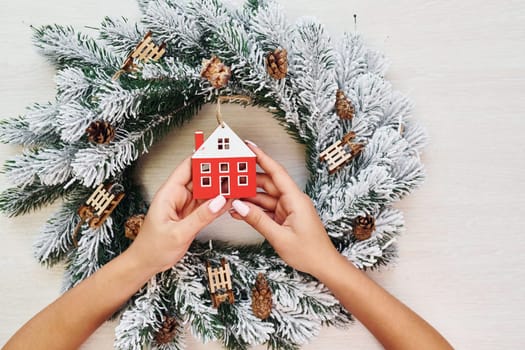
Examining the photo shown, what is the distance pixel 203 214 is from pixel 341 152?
0.31 meters

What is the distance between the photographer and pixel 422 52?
3.33ft

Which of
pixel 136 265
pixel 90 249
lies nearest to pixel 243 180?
pixel 136 265

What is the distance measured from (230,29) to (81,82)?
1.00ft

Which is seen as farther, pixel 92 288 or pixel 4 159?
pixel 4 159

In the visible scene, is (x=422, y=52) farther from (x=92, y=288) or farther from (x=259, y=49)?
(x=92, y=288)

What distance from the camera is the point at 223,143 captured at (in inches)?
32.0

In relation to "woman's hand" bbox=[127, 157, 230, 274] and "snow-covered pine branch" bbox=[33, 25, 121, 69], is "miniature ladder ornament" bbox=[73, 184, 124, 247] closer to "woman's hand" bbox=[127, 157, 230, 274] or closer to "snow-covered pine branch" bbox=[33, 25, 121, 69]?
"woman's hand" bbox=[127, 157, 230, 274]

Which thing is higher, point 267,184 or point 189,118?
point 189,118

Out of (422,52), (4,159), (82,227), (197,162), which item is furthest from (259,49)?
(4,159)

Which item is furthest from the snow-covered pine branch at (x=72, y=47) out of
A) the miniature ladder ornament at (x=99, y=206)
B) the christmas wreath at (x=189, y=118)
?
the miniature ladder ornament at (x=99, y=206)

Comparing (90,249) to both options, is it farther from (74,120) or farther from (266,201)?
(266,201)

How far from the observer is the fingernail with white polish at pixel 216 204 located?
777 millimetres

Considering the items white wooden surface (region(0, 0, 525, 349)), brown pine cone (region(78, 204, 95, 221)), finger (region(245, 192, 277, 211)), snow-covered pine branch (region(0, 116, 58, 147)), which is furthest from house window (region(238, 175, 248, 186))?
snow-covered pine branch (region(0, 116, 58, 147))

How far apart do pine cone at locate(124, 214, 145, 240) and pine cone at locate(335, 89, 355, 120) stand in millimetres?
449
